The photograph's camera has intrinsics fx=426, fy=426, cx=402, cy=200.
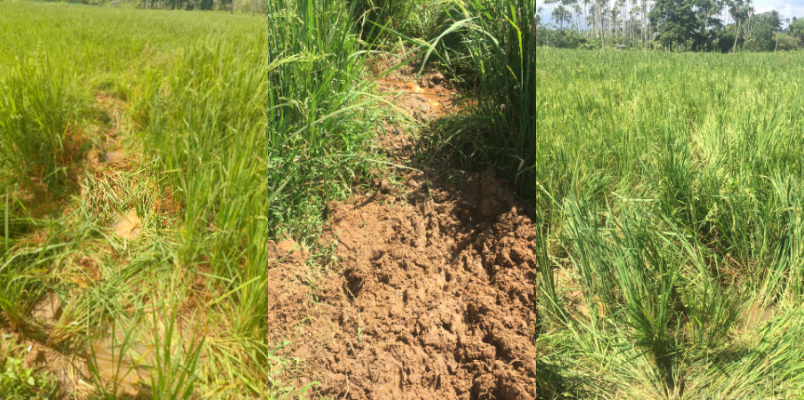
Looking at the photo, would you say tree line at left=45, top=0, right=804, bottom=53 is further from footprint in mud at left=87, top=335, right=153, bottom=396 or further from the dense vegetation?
footprint in mud at left=87, top=335, right=153, bottom=396

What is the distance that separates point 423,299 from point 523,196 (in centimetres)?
43

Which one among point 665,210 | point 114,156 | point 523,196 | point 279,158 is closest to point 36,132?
point 114,156

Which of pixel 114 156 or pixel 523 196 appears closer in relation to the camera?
pixel 523 196

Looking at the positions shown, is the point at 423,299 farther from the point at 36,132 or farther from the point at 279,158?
the point at 36,132

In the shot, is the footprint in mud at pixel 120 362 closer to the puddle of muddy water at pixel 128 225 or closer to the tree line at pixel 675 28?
the puddle of muddy water at pixel 128 225

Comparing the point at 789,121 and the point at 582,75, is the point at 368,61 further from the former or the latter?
the point at 789,121

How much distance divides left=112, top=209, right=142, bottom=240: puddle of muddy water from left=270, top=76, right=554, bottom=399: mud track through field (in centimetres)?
44

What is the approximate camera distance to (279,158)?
4.14ft

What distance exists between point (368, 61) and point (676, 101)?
102cm

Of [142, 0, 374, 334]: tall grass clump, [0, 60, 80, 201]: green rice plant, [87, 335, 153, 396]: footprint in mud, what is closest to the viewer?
[87, 335, 153, 396]: footprint in mud

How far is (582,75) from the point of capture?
1.14 m

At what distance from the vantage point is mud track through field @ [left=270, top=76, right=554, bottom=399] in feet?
3.14

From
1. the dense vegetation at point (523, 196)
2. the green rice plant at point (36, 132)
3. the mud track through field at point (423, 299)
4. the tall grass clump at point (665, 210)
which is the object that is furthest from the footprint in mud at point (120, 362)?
the tall grass clump at point (665, 210)

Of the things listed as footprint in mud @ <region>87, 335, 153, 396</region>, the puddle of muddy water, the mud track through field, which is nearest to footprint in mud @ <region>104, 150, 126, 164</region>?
the puddle of muddy water
